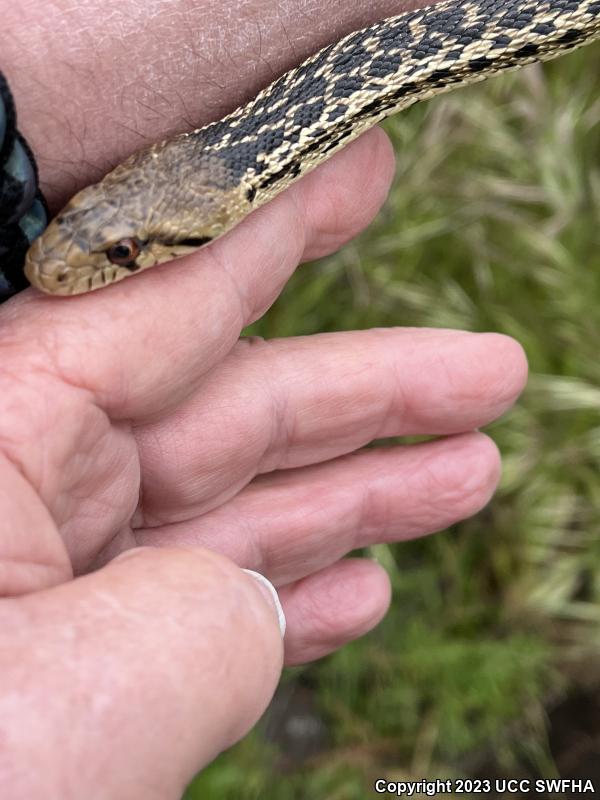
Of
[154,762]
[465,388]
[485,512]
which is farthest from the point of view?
[485,512]

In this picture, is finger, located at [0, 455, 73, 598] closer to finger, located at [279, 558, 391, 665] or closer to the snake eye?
the snake eye

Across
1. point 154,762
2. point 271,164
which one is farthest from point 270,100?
point 154,762

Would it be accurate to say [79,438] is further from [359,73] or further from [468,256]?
[468,256]

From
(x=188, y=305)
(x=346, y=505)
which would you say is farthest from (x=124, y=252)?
(x=346, y=505)

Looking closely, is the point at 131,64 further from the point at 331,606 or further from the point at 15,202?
the point at 331,606

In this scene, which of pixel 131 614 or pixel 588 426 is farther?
pixel 588 426

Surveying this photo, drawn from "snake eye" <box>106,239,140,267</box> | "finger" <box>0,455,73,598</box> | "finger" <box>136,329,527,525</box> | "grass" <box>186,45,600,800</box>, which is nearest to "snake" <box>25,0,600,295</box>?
"snake eye" <box>106,239,140,267</box>
